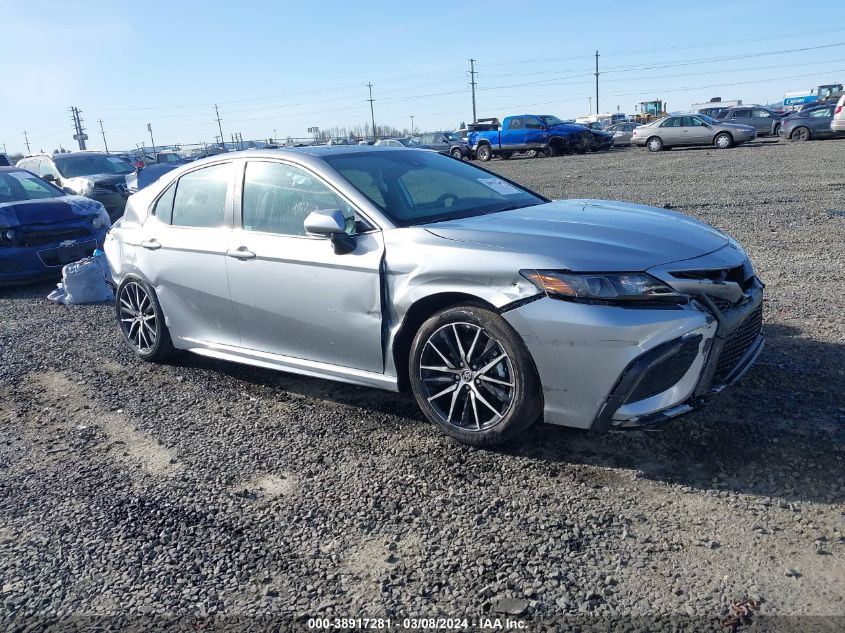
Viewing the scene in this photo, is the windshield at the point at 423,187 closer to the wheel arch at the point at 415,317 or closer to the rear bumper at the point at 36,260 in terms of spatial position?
the wheel arch at the point at 415,317

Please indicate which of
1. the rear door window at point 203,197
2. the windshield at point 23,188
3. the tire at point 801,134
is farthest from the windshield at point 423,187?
the tire at point 801,134

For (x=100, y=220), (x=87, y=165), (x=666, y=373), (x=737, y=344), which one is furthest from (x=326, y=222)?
(x=87, y=165)

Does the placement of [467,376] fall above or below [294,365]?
above

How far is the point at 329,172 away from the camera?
4.17m

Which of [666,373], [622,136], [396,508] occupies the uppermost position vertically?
[666,373]

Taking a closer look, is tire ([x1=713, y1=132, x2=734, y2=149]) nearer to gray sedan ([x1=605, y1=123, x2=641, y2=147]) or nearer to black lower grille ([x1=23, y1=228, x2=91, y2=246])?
gray sedan ([x1=605, y1=123, x2=641, y2=147])

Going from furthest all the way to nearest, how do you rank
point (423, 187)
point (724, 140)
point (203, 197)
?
1. point (724, 140)
2. point (203, 197)
3. point (423, 187)

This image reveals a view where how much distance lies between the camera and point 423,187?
443 centimetres

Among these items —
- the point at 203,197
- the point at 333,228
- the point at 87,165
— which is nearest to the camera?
the point at 333,228

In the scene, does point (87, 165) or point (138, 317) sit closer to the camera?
point (138, 317)

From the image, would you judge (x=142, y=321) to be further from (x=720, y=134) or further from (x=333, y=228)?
(x=720, y=134)

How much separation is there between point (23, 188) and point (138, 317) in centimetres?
542

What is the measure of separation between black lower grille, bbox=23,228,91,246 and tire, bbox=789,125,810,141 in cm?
2781

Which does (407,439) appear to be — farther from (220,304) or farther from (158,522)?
(220,304)
